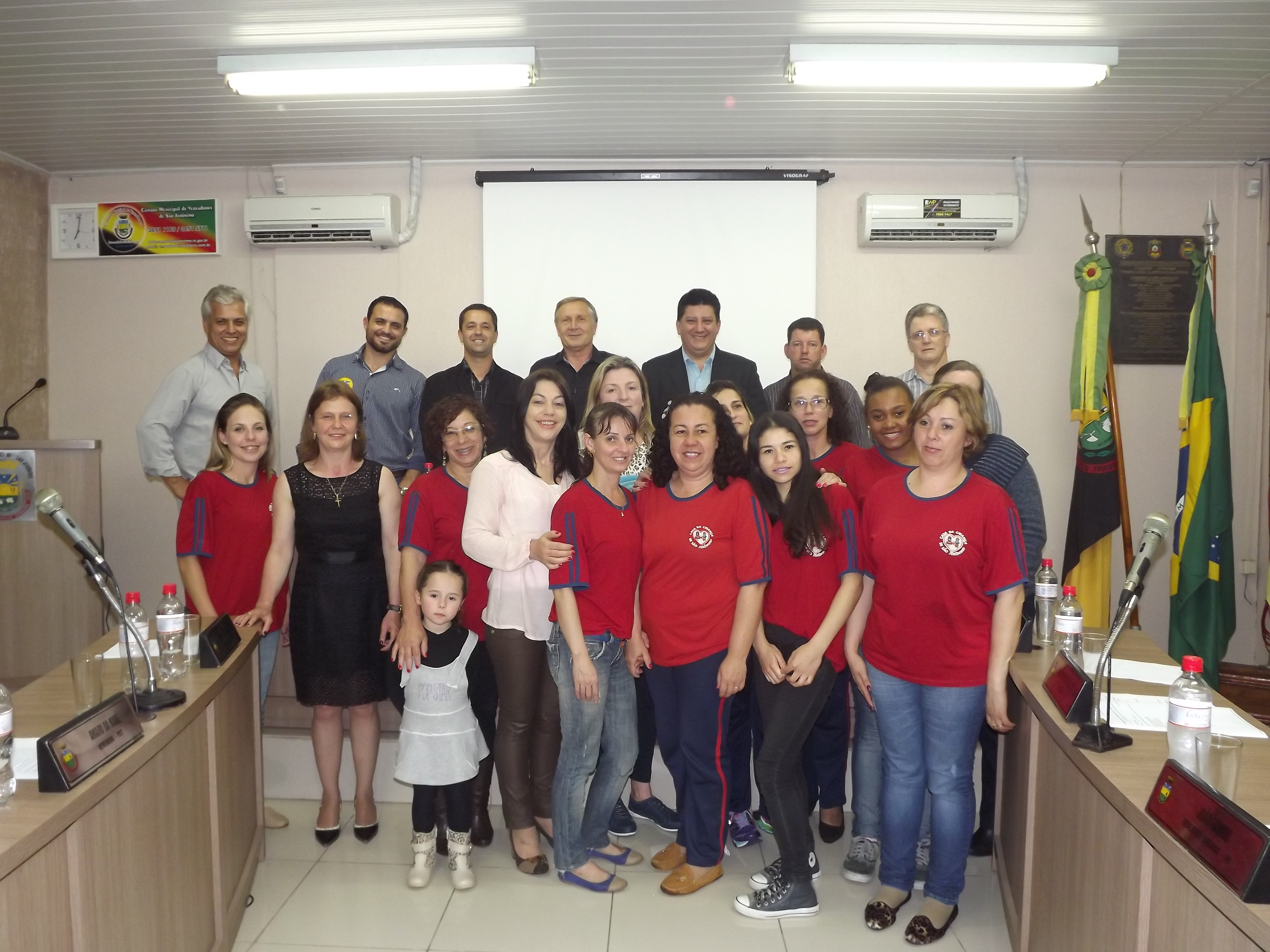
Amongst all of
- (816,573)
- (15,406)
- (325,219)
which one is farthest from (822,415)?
(15,406)

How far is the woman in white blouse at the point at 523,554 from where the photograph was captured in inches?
107

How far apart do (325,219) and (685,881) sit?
3.80m

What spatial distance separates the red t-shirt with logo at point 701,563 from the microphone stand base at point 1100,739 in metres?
0.90

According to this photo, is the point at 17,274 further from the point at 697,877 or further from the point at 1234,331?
the point at 1234,331

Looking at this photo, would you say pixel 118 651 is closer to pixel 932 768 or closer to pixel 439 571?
pixel 439 571

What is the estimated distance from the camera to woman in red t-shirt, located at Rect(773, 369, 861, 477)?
2979mm

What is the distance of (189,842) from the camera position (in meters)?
2.23

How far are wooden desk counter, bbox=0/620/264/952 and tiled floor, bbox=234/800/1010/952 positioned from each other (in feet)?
0.57

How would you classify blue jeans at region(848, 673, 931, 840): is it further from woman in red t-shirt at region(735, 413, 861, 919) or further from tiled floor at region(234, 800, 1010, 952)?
woman in red t-shirt at region(735, 413, 861, 919)

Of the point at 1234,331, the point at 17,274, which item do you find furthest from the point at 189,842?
the point at 1234,331

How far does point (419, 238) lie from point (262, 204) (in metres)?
0.85

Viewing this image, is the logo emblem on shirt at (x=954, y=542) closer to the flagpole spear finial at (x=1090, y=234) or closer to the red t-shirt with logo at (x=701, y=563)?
the red t-shirt with logo at (x=701, y=563)

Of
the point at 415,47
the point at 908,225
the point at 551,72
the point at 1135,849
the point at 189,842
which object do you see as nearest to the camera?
the point at 1135,849

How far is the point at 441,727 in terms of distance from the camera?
9.25 ft
